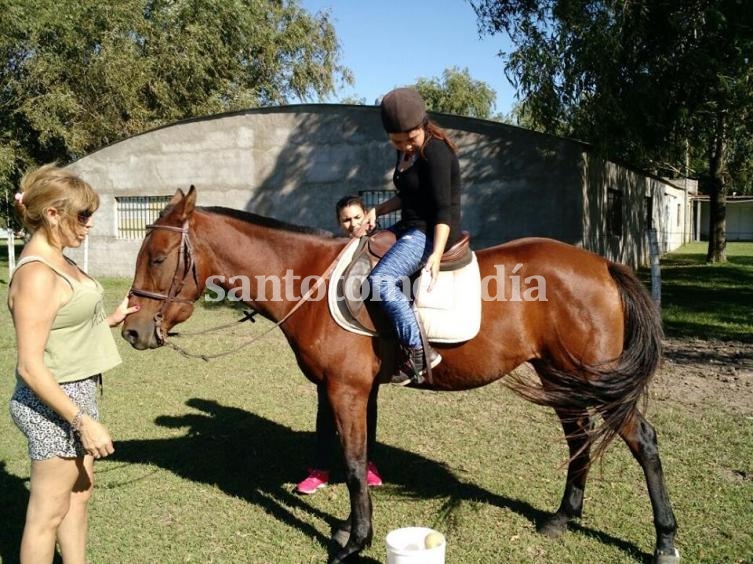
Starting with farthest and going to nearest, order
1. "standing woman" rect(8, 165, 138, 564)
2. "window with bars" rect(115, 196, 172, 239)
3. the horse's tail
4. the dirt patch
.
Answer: "window with bars" rect(115, 196, 172, 239) < the dirt patch < the horse's tail < "standing woman" rect(8, 165, 138, 564)

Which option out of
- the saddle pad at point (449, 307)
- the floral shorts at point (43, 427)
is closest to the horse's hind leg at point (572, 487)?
the saddle pad at point (449, 307)

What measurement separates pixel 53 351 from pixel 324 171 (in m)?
13.1

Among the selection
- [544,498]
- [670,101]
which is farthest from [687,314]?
[544,498]

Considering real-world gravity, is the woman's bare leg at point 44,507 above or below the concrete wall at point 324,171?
below

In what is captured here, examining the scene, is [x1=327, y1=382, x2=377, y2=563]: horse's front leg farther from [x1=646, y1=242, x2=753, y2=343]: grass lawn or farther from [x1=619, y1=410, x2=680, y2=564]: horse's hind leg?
[x1=646, y1=242, x2=753, y2=343]: grass lawn

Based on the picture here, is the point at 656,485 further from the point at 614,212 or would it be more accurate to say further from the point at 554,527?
the point at 614,212

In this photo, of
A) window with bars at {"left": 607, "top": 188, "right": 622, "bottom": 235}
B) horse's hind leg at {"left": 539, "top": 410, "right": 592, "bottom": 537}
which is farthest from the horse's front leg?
window with bars at {"left": 607, "top": 188, "right": 622, "bottom": 235}

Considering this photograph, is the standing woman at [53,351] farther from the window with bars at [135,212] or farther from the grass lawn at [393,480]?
the window with bars at [135,212]

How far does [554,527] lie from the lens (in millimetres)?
3535

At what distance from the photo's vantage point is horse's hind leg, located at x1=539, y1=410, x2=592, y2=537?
3521mm

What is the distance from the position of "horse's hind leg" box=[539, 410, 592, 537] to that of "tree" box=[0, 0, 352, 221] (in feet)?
66.3

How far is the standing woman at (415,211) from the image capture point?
118 inches

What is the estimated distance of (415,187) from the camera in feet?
10.5

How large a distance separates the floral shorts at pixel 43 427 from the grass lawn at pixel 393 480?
1304 mm
